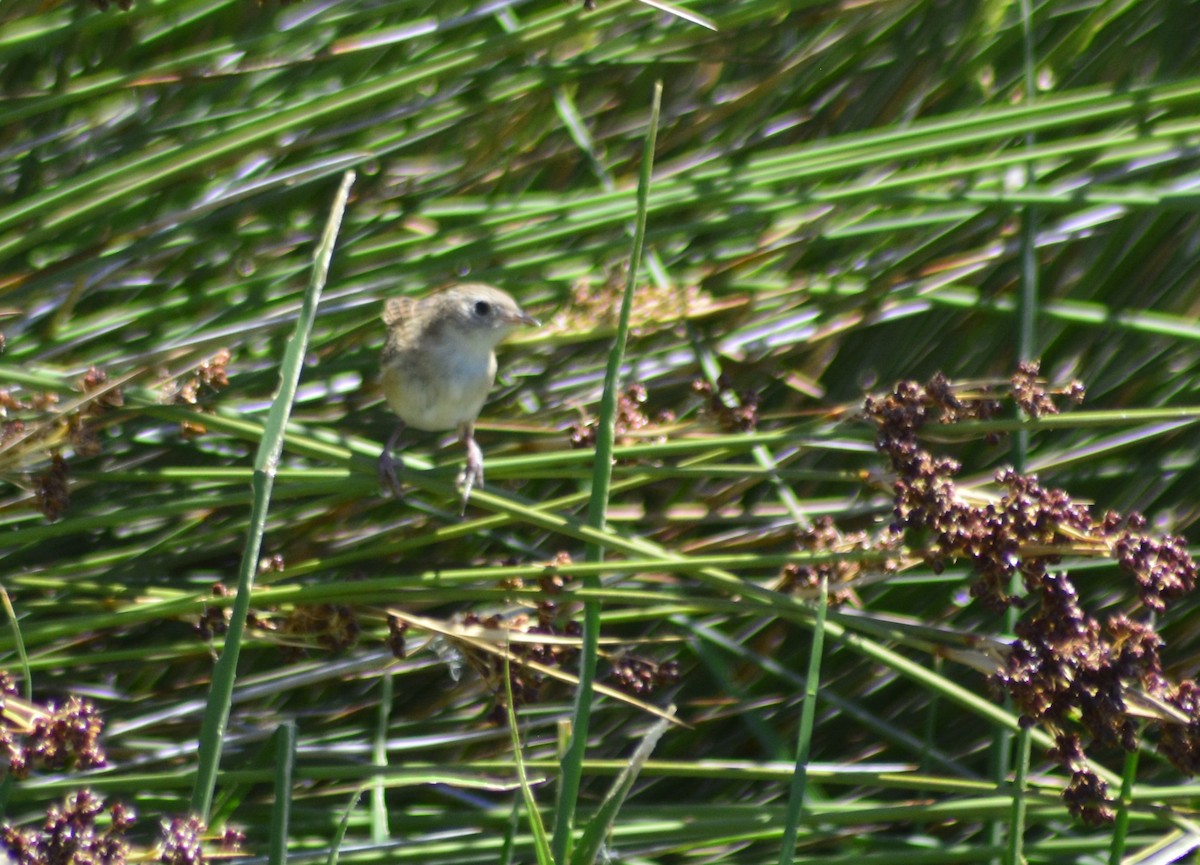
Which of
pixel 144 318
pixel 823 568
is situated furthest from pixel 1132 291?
pixel 144 318

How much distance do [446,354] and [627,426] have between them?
0.76 metres

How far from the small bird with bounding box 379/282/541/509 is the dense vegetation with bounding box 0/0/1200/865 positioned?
0.08 metres

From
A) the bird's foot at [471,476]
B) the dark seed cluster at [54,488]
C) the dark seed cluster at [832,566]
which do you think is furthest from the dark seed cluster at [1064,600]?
the dark seed cluster at [54,488]

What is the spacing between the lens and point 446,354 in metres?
3.38

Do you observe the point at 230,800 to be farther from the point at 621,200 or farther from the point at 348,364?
the point at 621,200

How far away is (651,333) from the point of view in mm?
3385

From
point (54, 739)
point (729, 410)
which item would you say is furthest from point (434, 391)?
point (54, 739)

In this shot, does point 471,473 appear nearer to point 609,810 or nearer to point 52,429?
point 52,429

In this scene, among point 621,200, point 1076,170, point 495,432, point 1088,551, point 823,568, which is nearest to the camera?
point 1088,551

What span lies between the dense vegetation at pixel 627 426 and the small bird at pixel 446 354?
0.27 ft

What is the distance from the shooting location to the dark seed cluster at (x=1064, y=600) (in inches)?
80.4

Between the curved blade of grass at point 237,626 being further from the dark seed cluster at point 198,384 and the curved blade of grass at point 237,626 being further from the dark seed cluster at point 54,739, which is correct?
the dark seed cluster at point 198,384

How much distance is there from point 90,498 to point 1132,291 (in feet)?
8.23

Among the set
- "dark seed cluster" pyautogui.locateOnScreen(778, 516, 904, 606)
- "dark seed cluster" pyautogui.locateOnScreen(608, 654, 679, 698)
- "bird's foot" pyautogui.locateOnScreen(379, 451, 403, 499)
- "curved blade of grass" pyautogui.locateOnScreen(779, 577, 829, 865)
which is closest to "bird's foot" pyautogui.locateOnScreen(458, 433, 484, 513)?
"bird's foot" pyautogui.locateOnScreen(379, 451, 403, 499)
